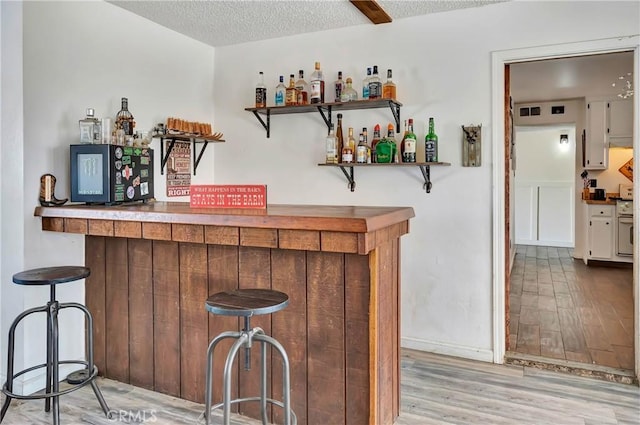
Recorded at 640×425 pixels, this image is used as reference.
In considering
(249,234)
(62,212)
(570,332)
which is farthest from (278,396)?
(570,332)

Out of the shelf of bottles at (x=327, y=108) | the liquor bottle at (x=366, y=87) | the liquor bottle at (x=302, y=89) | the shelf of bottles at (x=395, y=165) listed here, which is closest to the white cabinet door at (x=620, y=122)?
the shelf of bottles at (x=395, y=165)

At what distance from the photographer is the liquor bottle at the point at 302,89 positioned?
341cm


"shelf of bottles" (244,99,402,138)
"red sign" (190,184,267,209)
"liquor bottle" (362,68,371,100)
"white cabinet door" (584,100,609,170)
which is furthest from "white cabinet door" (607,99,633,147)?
"red sign" (190,184,267,209)

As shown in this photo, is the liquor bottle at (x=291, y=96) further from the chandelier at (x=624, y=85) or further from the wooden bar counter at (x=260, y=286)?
the chandelier at (x=624, y=85)

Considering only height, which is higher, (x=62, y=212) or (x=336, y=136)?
(x=336, y=136)

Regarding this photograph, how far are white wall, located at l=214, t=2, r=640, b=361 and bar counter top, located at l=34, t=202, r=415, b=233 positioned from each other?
40.4 inches

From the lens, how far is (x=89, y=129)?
2.60m

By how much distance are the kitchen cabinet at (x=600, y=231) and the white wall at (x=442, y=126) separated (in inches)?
160

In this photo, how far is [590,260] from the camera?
6160 mm

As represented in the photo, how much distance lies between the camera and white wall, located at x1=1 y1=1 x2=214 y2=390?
248cm

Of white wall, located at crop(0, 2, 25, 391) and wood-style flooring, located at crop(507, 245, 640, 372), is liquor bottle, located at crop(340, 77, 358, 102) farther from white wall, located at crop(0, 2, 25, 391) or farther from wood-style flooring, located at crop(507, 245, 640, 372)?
wood-style flooring, located at crop(507, 245, 640, 372)

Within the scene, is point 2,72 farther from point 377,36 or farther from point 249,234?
point 377,36

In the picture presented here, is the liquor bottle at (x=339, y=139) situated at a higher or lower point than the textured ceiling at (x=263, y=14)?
lower

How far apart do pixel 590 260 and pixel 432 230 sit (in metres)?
4.22
